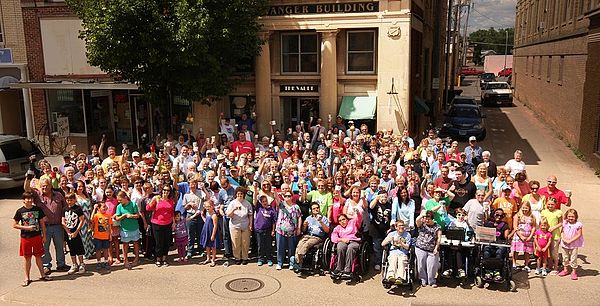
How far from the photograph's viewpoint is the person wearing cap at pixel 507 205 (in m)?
9.74

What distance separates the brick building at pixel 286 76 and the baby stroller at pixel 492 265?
10.1 meters

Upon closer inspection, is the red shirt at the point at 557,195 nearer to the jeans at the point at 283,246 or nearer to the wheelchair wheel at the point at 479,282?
the wheelchair wheel at the point at 479,282

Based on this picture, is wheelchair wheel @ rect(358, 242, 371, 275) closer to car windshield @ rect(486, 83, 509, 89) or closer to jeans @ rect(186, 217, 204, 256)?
jeans @ rect(186, 217, 204, 256)

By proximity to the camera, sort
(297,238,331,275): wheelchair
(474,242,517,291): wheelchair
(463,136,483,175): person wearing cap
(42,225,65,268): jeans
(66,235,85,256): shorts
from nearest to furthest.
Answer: (474,242,517,291): wheelchair < (297,238,331,275): wheelchair < (42,225,65,268): jeans < (66,235,85,256): shorts < (463,136,483,175): person wearing cap

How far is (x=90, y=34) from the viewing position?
1623 cm

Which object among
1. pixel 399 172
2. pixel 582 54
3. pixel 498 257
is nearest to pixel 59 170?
pixel 399 172

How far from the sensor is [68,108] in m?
22.9

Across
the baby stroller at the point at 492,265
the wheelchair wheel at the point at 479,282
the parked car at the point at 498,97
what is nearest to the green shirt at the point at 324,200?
the baby stroller at the point at 492,265

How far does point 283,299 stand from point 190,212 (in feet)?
8.94

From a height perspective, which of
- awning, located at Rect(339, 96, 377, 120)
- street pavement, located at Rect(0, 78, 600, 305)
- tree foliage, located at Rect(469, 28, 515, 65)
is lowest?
street pavement, located at Rect(0, 78, 600, 305)

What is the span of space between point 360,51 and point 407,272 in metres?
12.0

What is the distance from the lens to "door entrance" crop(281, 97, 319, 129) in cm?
2012

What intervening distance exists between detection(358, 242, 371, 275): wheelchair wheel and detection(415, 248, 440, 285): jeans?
38.0 inches

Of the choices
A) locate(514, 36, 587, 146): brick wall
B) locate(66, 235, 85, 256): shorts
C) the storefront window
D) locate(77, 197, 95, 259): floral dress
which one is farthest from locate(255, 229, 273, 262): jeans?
locate(514, 36, 587, 146): brick wall
